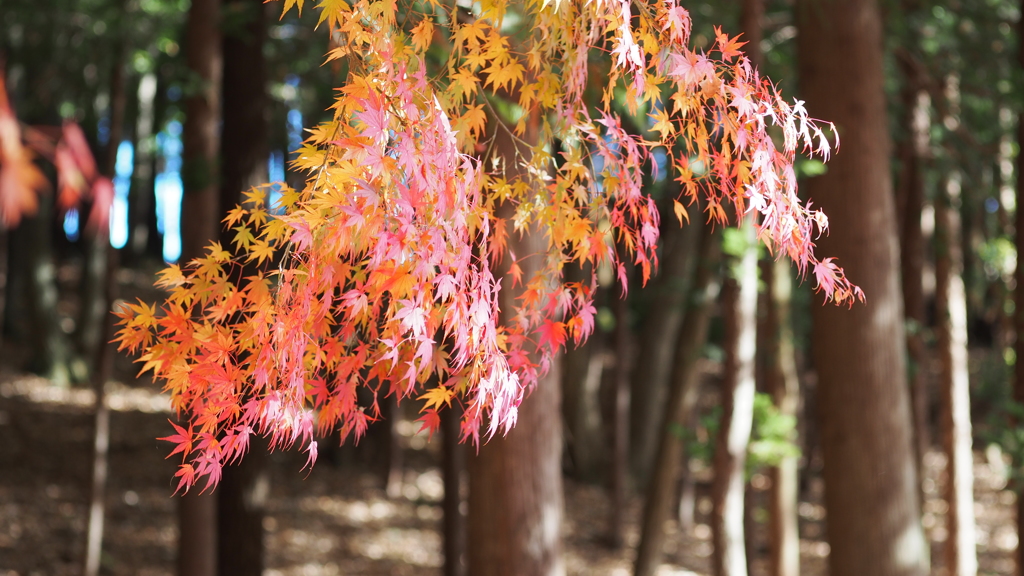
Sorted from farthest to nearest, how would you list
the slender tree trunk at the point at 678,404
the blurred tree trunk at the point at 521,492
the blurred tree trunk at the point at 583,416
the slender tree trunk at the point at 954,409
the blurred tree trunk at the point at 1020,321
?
the blurred tree trunk at the point at 583,416
the slender tree trunk at the point at 954,409
the slender tree trunk at the point at 678,404
the blurred tree trunk at the point at 1020,321
the blurred tree trunk at the point at 521,492

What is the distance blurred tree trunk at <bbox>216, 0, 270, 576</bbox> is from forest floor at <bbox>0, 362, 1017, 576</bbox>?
6.86 ft

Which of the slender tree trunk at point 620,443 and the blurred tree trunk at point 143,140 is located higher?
the blurred tree trunk at point 143,140

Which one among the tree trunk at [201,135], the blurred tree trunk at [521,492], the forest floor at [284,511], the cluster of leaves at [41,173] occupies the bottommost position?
the forest floor at [284,511]

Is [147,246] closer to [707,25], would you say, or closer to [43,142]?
[707,25]

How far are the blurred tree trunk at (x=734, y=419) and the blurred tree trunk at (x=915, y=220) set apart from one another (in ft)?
9.60

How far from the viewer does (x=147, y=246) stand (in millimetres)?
24031

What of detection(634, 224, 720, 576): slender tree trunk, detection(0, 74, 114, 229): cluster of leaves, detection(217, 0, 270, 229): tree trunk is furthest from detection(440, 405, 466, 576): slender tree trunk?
detection(0, 74, 114, 229): cluster of leaves

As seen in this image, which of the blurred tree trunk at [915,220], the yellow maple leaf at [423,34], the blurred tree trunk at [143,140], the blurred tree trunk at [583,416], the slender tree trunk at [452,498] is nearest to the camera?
the yellow maple leaf at [423,34]

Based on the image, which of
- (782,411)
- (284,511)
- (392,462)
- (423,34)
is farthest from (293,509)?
(423,34)

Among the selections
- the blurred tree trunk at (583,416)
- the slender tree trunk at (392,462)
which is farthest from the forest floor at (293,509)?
the blurred tree trunk at (583,416)

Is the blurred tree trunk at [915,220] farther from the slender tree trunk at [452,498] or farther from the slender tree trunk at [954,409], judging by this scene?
the slender tree trunk at [452,498]

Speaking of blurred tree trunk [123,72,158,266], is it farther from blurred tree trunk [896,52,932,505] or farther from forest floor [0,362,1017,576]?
blurred tree trunk [896,52,932,505]

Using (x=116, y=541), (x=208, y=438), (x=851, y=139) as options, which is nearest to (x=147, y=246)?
(x=116, y=541)

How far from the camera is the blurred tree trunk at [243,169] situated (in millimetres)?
6387
